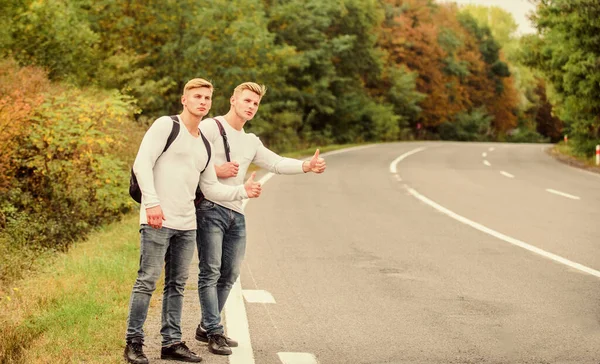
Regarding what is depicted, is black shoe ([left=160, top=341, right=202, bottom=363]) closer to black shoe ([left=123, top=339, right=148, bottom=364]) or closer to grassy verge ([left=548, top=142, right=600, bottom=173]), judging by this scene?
black shoe ([left=123, top=339, right=148, bottom=364])

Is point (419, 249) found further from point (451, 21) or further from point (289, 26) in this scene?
point (451, 21)

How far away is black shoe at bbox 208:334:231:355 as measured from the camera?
5918 millimetres

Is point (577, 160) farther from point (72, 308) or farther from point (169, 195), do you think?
point (169, 195)

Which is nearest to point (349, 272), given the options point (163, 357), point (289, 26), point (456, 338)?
point (456, 338)

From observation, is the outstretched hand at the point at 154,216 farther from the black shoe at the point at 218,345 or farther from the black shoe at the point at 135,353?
the black shoe at the point at 218,345

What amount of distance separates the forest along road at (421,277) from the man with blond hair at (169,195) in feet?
2.21

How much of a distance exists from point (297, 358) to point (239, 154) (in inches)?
56.2

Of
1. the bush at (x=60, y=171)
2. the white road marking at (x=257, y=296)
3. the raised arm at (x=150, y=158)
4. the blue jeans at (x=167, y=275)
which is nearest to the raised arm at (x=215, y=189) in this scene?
the blue jeans at (x=167, y=275)

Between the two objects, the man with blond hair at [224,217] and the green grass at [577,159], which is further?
the green grass at [577,159]

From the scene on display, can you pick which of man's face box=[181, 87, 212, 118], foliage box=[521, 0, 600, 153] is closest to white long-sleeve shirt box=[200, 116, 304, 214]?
man's face box=[181, 87, 212, 118]

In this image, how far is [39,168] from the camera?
14.1 metres

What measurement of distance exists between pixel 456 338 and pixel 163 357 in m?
2.09

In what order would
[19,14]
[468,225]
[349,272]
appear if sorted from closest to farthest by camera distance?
[349,272], [468,225], [19,14]

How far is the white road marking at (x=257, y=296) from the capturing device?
25.5 feet
